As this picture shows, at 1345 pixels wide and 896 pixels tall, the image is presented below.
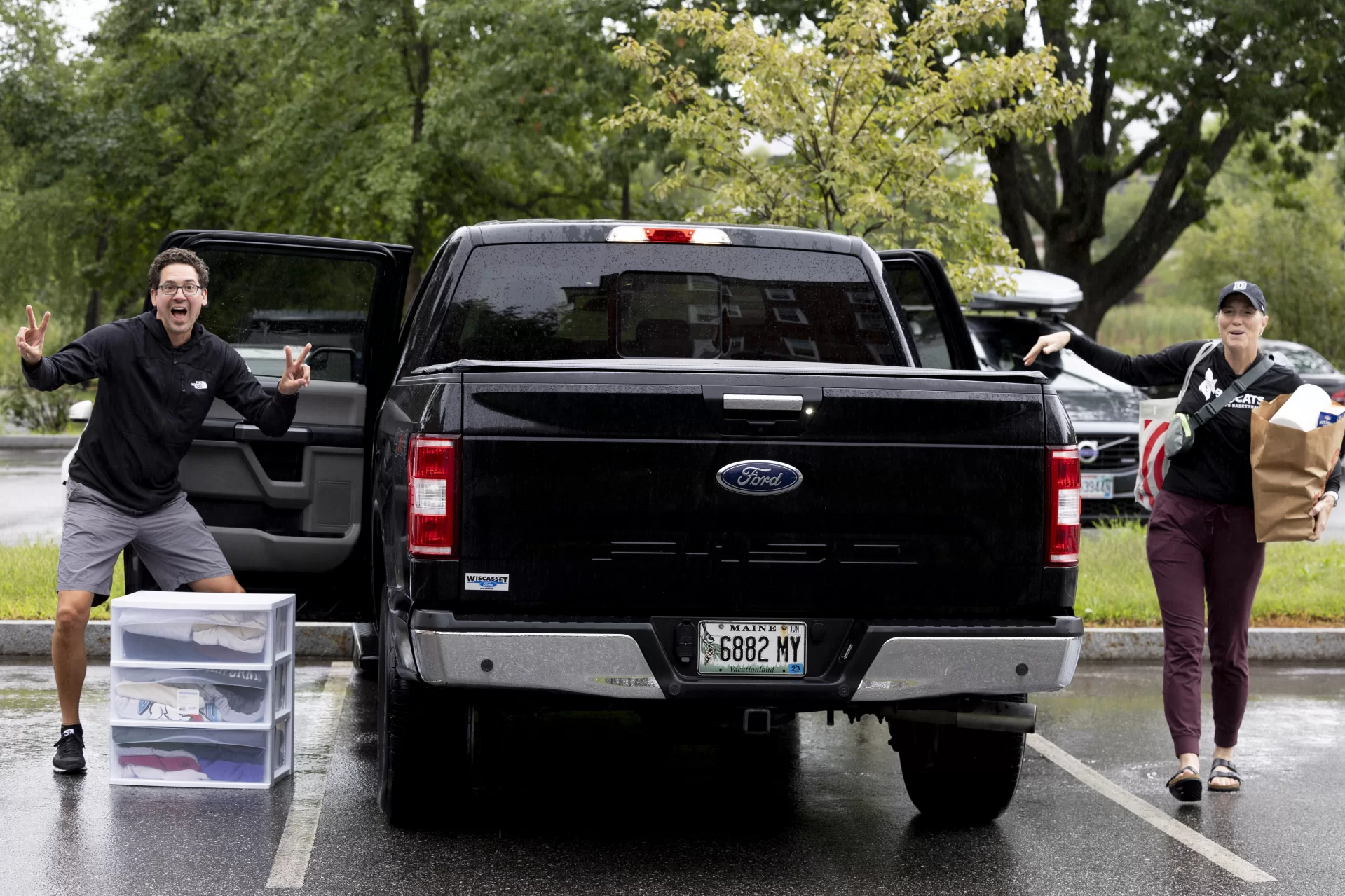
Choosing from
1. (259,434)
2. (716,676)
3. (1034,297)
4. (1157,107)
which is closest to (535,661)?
(716,676)

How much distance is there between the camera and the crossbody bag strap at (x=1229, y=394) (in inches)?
244

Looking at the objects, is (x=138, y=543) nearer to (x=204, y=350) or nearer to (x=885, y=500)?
(x=204, y=350)

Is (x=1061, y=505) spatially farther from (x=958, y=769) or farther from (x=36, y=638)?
(x=36, y=638)

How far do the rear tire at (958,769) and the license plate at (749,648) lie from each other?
2.94ft

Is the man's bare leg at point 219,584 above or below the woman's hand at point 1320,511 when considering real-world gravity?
below

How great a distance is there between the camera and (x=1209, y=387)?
6.29 meters

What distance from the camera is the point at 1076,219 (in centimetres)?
2278

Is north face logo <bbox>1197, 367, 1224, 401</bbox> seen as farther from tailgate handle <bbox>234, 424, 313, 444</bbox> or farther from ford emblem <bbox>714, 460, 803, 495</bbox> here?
tailgate handle <bbox>234, 424, 313, 444</bbox>

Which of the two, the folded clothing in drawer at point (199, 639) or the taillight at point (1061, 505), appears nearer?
the taillight at point (1061, 505)

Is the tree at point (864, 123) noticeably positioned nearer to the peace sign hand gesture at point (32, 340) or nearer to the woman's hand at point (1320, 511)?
the woman's hand at point (1320, 511)

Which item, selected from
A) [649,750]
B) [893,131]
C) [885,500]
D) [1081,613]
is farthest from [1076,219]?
[885,500]

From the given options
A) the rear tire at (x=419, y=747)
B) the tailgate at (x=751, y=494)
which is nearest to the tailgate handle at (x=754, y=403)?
the tailgate at (x=751, y=494)

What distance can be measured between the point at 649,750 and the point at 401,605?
87.9 inches

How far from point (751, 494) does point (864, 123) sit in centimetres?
756
